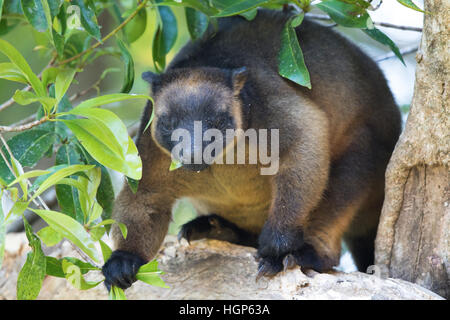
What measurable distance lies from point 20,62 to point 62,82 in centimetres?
35

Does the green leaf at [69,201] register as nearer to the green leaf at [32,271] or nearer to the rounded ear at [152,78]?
the green leaf at [32,271]

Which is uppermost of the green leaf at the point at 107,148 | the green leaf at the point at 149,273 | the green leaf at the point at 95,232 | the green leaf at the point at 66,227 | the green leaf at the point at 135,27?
the green leaf at the point at 135,27

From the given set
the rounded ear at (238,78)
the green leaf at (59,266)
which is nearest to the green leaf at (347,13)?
the rounded ear at (238,78)

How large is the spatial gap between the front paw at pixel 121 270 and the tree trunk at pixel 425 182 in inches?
70.1

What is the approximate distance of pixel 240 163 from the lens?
4734 mm

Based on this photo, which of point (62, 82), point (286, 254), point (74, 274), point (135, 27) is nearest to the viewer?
point (74, 274)

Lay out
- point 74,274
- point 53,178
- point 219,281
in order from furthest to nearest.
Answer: point 219,281 → point 74,274 → point 53,178

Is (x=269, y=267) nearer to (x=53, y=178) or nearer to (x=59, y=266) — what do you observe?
(x=59, y=266)

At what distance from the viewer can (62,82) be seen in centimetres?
356

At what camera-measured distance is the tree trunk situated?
367 centimetres

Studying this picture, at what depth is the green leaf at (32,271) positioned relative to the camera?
320 cm

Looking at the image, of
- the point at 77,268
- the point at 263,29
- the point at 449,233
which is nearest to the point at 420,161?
the point at 449,233

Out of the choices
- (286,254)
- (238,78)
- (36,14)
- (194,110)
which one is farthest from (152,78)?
(286,254)

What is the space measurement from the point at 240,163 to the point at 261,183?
293 mm
